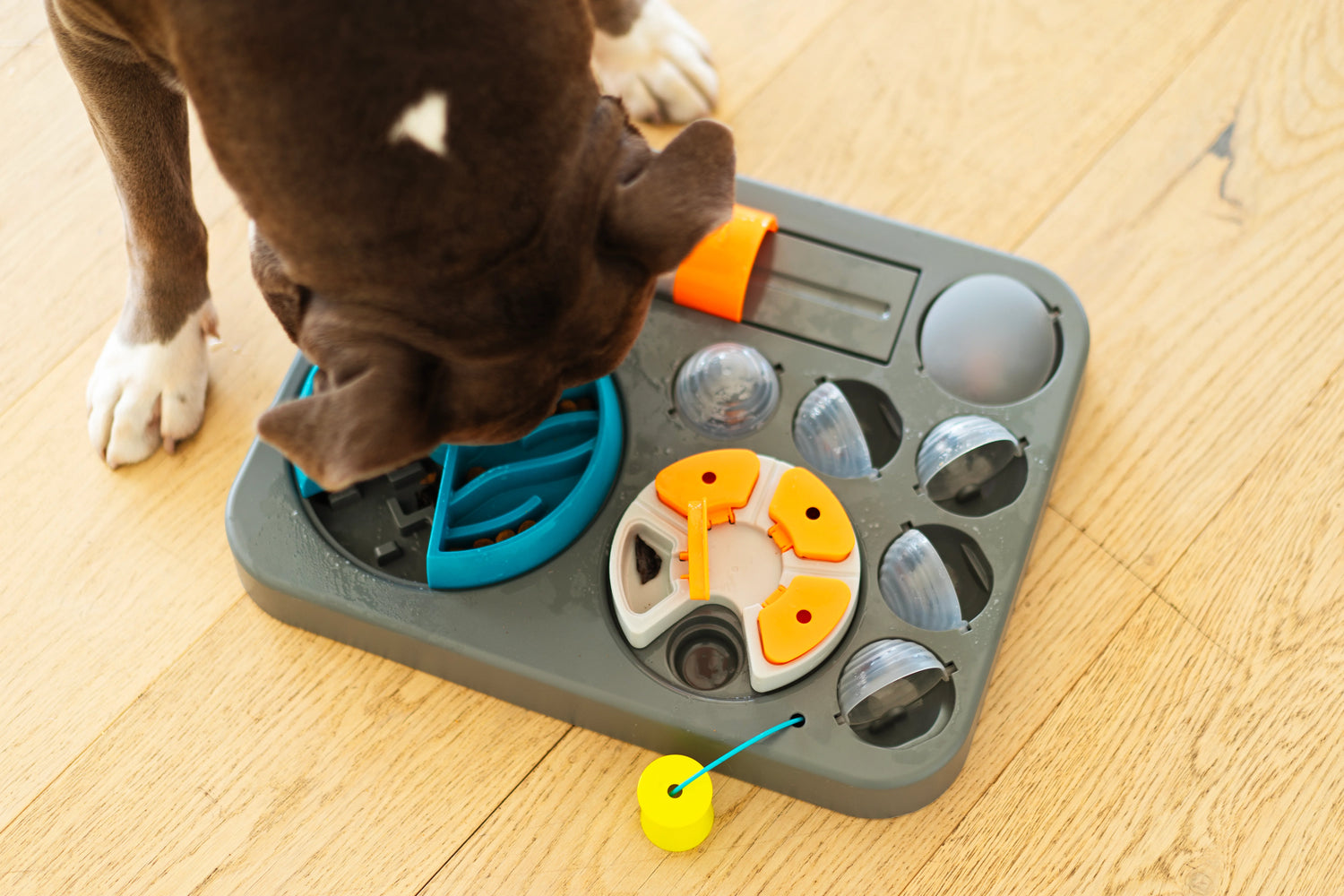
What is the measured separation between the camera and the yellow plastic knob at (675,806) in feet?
3.27

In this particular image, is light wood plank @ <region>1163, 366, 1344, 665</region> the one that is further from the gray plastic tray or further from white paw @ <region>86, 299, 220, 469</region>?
white paw @ <region>86, 299, 220, 469</region>

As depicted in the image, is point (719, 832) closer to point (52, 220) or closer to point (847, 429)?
point (847, 429)

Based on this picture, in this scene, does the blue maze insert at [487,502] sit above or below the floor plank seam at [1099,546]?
above

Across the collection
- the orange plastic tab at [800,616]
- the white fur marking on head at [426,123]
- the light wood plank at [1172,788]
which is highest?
the white fur marking on head at [426,123]

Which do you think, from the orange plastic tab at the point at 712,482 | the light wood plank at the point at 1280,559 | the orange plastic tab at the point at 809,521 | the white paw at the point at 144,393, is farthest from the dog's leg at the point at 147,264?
the light wood plank at the point at 1280,559

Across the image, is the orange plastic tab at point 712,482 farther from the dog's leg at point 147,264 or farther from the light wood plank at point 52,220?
the light wood plank at point 52,220

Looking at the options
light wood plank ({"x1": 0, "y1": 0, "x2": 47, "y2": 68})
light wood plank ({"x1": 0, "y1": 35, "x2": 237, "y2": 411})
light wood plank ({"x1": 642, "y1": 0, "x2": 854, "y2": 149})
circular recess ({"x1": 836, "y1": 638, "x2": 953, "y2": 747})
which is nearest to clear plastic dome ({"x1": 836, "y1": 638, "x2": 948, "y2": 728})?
circular recess ({"x1": 836, "y1": 638, "x2": 953, "y2": 747})

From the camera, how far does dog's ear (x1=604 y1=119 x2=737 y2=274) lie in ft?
2.58

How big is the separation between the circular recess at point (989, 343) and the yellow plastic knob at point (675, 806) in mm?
450

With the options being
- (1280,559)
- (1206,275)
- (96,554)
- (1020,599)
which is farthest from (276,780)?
(1206,275)

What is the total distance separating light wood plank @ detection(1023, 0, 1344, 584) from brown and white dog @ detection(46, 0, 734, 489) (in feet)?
2.01

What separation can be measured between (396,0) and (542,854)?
2.41 feet

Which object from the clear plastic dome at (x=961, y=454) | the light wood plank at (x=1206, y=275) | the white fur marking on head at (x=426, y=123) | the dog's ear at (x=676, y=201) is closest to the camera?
the white fur marking on head at (x=426, y=123)

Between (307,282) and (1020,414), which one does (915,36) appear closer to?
(1020,414)
